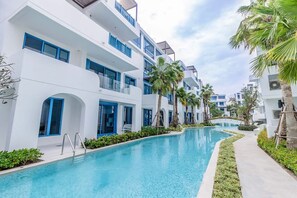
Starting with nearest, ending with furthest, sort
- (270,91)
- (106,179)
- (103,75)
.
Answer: (106,179)
(270,91)
(103,75)

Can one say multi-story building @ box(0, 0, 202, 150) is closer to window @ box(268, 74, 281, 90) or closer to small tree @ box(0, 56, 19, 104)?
small tree @ box(0, 56, 19, 104)

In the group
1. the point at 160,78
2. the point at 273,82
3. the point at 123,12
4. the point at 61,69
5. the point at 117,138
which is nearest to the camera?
the point at 61,69

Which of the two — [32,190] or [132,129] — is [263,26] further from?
[132,129]

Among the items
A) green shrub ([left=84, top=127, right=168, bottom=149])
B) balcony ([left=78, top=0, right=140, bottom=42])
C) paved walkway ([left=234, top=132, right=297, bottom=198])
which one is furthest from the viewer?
balcony ([left=78, top=0, right=140, bottom=42])

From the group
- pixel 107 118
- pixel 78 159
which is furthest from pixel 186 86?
pixel 78 159

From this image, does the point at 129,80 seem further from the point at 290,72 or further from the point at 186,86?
the point at 186,86

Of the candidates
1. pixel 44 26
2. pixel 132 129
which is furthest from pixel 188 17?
pixel 132 129

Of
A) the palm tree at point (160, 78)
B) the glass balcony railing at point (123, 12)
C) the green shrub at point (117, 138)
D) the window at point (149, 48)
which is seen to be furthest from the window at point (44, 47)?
the window at point (149, 48)

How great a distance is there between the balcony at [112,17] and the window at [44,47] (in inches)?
182

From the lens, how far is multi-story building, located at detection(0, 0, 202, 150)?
8.02 metres

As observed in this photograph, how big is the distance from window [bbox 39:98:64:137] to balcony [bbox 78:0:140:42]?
8163mm

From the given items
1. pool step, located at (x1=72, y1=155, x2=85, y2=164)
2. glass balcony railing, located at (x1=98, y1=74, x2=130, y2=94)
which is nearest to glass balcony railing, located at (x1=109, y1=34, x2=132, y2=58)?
glass balcony railing, located at (x1=98, y1=74, x2=130, y2=94)

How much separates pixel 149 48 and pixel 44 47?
712 inches

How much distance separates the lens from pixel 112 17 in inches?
576
